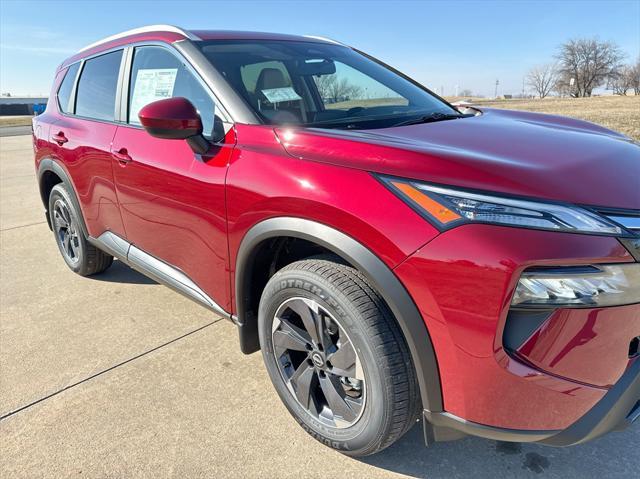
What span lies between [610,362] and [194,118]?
179 cm

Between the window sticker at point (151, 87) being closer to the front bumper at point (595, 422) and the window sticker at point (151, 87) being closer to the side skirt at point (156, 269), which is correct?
the side skirt at point (156, 269)

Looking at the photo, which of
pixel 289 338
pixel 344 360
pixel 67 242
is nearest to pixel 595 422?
pixel 344 360

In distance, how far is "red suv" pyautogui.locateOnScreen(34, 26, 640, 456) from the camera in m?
1.46

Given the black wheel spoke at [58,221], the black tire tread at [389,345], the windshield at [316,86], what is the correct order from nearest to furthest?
the black tire tread at [389,345] < the windshield at [316,86] < the black wheel spoke at [58,221]

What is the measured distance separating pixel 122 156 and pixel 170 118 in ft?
3.05

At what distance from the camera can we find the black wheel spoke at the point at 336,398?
196cm

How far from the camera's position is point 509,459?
6.63 feet

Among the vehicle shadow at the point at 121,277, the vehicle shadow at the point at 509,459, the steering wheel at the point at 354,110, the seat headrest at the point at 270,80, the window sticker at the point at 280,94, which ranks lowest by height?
the vehicle shadow at the point at 509,459

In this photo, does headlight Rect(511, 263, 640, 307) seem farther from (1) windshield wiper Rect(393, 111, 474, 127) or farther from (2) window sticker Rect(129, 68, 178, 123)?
(2) window sticker Rect(129, 68, 178, 123)

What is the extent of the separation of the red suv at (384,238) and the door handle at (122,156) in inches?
0.5

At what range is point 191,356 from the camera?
2838 mm

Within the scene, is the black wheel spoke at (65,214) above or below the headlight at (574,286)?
below

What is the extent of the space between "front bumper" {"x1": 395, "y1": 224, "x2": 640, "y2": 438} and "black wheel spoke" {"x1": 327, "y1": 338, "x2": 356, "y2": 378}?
37 centimetres

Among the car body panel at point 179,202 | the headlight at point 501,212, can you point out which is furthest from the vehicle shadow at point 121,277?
the headlight at point 501,212
